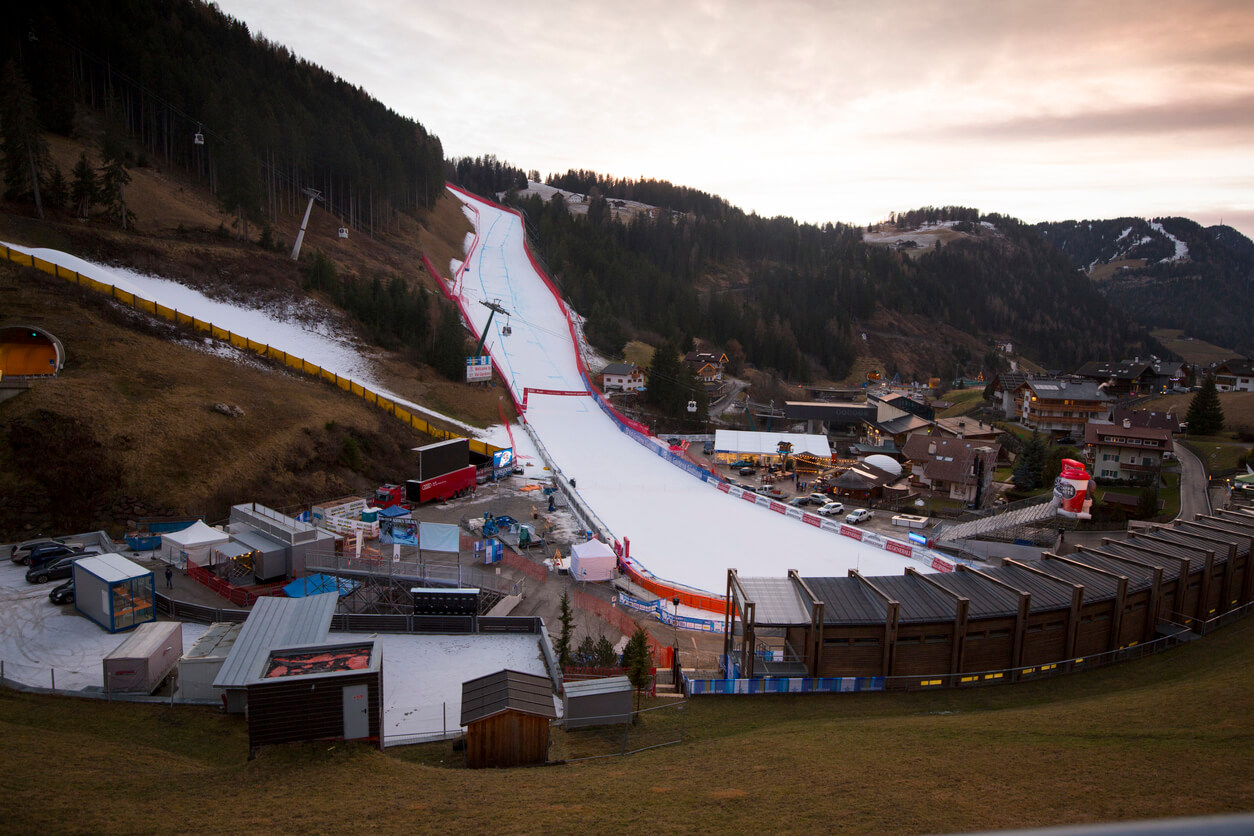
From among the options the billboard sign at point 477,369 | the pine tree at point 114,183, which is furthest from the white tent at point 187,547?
the pine tree at point 114,183

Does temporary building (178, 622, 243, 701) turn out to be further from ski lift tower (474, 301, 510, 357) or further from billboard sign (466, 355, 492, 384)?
ski lift tower (474, 301, 510, 357)

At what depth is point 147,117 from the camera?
53.5 meters

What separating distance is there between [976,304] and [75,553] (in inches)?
5979

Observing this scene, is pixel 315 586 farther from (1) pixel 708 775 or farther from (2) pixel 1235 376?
(2) pixel 1235 376

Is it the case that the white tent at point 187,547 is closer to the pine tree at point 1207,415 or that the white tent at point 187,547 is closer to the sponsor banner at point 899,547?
the sponsor banner at point 899,547

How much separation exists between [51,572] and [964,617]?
23.1 m

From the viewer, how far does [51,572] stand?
61.2 ft

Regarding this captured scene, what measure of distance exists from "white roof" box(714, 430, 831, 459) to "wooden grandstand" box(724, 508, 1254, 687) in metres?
25.0

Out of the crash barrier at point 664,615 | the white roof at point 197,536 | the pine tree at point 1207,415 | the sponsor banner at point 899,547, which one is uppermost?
the pine tree at point 1207,415

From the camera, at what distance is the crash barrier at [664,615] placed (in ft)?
66.3

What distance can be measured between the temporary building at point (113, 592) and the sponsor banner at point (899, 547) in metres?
23.7

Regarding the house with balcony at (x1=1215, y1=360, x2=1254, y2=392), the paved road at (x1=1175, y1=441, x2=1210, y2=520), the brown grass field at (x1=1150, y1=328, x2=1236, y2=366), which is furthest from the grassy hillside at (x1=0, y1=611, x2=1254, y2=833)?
the brown grass field at (x1=1150, y1=328, x2=1236, y2=366)

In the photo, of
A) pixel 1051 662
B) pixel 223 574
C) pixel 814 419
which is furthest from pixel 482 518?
pixel 814 419

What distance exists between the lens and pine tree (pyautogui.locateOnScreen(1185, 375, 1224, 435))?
4769 cm
